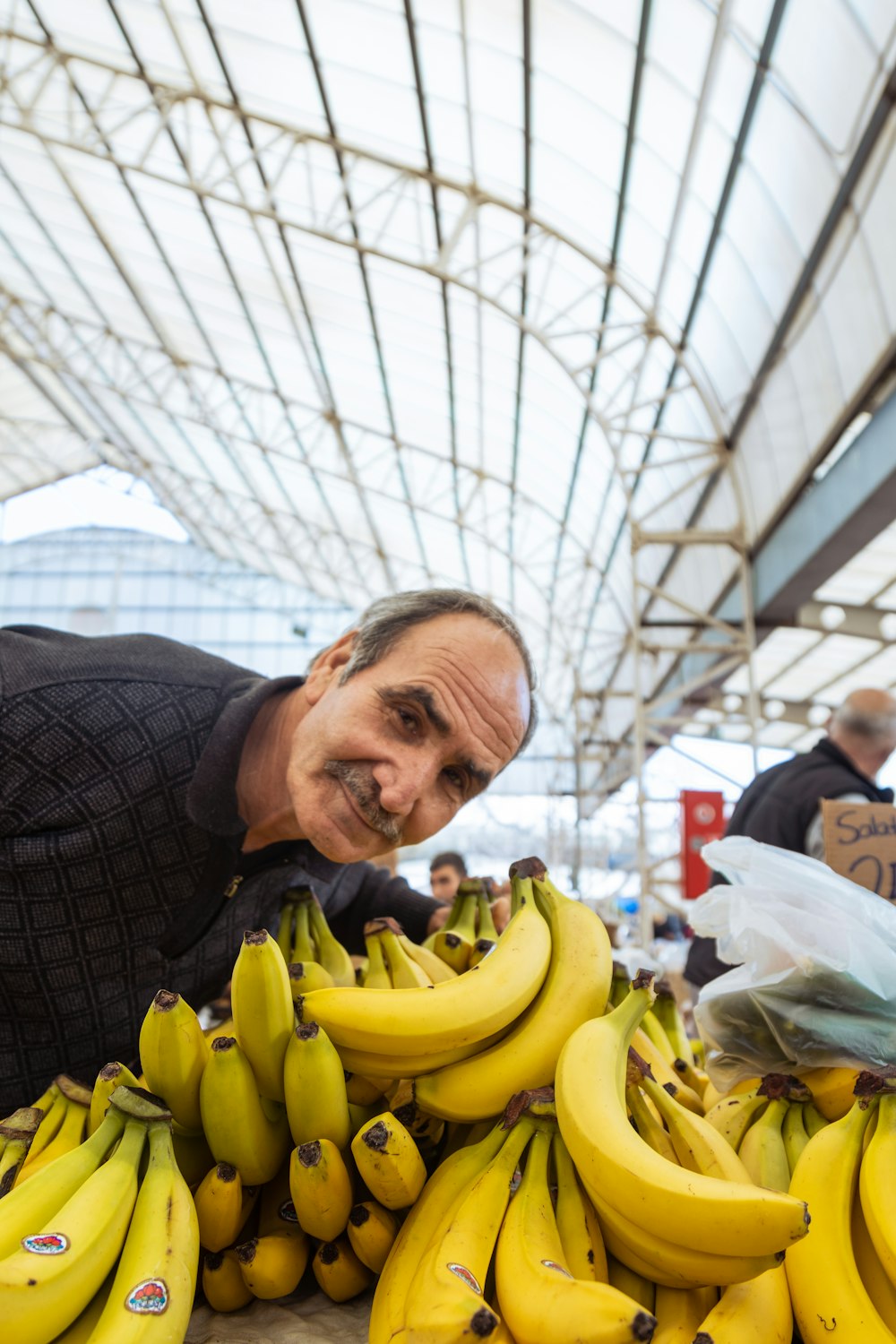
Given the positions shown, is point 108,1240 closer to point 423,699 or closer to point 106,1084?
point 106,1084

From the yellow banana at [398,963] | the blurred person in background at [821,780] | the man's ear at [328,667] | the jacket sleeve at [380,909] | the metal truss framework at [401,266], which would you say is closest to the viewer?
the yellow banana at [398,963]

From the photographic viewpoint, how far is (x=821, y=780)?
2.96 m

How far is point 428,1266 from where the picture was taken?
0.83 metres

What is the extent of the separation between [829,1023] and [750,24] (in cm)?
625

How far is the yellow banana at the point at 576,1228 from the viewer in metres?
0.89

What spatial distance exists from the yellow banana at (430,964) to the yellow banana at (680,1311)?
1.73ft

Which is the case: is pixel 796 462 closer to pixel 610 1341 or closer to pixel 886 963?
pixel 886 963

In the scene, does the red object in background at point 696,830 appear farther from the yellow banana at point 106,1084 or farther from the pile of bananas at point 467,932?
the yellow banana at point 106,1084

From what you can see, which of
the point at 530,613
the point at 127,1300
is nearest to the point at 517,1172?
the point at 127,1300

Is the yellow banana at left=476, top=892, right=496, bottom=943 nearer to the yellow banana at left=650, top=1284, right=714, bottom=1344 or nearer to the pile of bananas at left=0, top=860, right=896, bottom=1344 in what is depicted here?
the pile of bananas at left=0, top=860, right=896, bottom=1344

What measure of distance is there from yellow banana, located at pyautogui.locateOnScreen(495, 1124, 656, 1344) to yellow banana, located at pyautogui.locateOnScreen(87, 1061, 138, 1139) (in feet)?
1.38

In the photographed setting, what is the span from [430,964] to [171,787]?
1.75 ft

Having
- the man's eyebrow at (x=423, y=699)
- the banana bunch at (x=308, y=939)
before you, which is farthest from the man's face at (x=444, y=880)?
the man's eyebrow at (x=423, y=699)

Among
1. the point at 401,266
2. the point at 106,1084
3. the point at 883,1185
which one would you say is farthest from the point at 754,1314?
the point at 401,266
